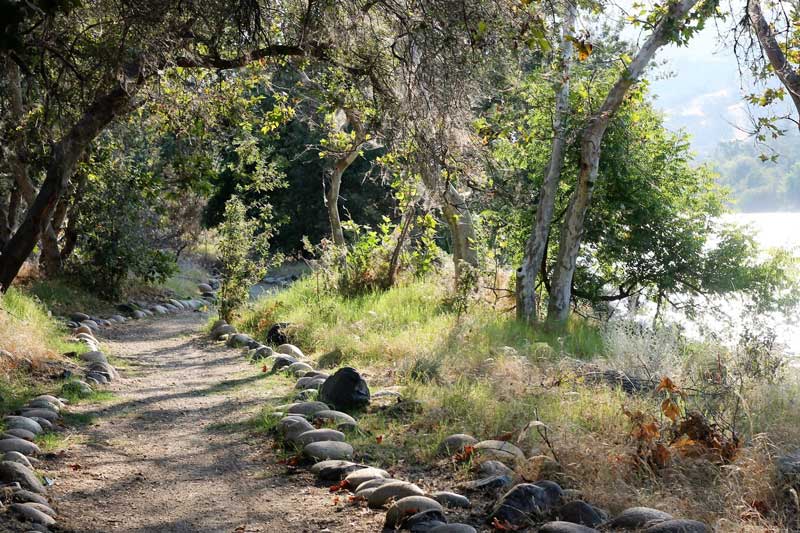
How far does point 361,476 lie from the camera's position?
544 centimetres

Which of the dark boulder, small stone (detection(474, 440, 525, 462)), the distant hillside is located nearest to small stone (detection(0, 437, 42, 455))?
small stone (detection(474, 440, 525, 462))

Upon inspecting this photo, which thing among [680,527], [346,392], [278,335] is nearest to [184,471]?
[346,392]

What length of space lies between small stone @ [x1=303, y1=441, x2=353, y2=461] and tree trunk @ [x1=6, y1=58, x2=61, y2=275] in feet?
15.1

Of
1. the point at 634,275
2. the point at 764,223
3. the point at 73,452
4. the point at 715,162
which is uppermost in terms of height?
the point at 715,162

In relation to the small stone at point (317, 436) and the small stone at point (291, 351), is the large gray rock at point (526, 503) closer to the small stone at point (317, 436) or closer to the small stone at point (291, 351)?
the small stone at point (317, 436)

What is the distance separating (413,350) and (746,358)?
3.69 metres

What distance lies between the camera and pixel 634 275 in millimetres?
15633

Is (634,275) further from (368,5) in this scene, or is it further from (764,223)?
(368,5)

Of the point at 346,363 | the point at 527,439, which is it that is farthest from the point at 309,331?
the point at 527,439

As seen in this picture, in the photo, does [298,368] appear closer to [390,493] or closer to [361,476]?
[361,476]

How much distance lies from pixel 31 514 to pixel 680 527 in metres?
3.46

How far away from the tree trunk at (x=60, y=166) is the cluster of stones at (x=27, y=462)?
2694mm

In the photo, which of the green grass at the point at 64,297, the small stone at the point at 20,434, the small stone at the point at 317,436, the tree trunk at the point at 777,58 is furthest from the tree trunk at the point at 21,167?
the tree trunk at the point at 777,58

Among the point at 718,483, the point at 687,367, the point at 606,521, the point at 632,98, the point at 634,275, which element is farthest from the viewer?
the point at 634,275
